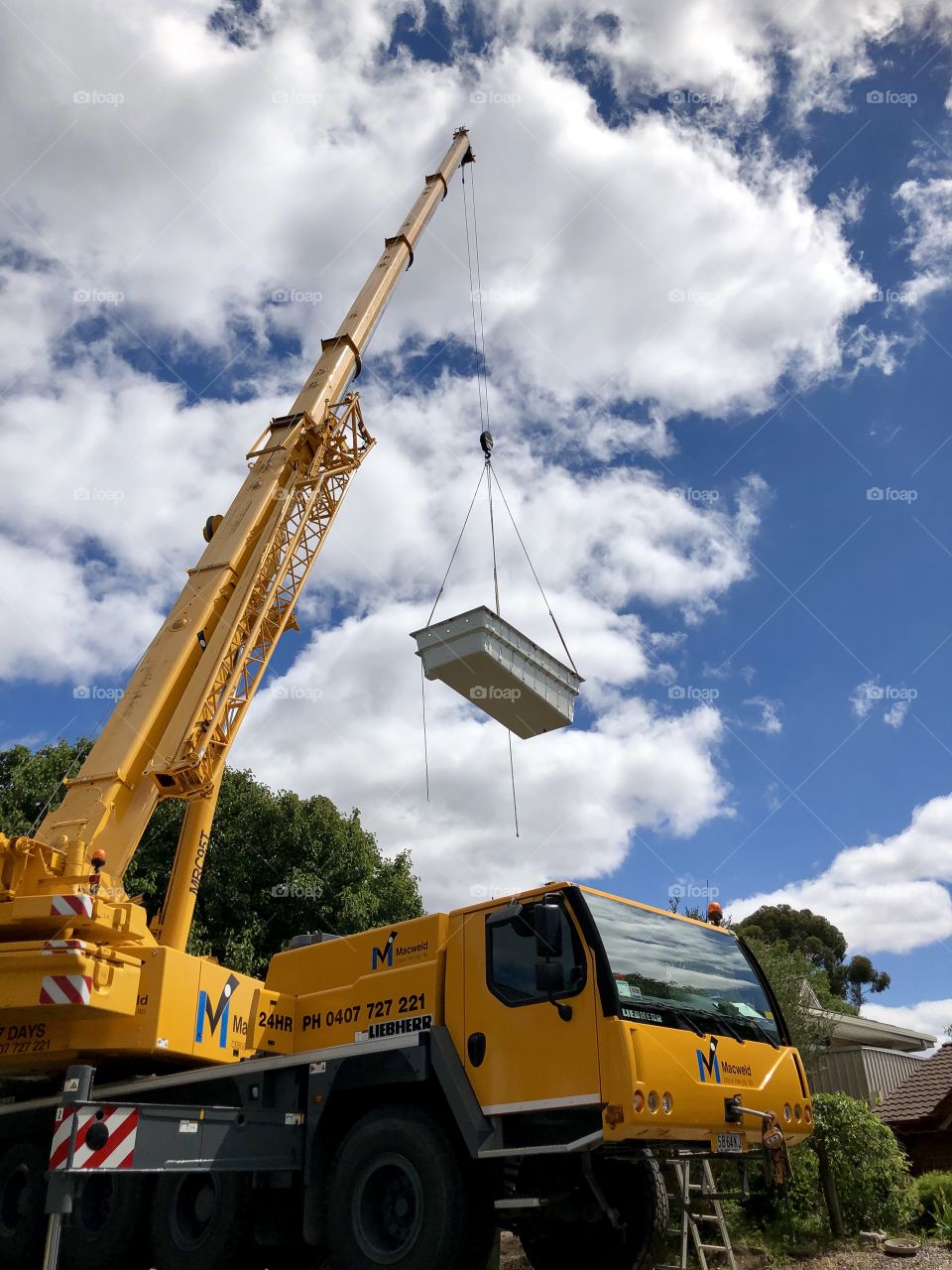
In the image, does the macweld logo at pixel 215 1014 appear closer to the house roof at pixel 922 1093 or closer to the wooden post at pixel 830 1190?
the wooden post at pixel 830 1190

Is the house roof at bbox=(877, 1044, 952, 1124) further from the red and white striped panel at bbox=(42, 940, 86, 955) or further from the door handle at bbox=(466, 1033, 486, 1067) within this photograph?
the red and white striped panel at bbox=(42, 940, 86, 955)

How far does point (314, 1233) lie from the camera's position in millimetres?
7605

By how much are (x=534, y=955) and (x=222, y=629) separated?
6.66m

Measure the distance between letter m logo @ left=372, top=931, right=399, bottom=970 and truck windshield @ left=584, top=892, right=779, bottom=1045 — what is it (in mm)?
2230

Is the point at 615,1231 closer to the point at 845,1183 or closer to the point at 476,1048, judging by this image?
the point at 476,1048

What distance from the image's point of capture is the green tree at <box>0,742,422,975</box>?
2411 cm

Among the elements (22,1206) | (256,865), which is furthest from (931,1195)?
(256,865)

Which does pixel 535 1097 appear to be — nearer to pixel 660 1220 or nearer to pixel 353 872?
pixel 660 1220

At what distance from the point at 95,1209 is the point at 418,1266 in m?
4.52

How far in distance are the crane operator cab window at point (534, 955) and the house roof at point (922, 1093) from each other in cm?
1489

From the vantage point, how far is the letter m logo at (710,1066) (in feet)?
22.1

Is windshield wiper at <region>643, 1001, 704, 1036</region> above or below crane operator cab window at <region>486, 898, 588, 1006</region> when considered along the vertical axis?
below

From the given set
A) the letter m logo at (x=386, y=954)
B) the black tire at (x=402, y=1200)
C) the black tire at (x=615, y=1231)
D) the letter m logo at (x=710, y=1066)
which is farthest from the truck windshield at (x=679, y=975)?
the letter m logo at (x=386, y=954)

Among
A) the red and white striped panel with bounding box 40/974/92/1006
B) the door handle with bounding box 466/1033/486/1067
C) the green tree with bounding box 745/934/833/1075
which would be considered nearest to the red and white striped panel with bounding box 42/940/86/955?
the red and white striped panel with bounding box 40/974/92/1006
